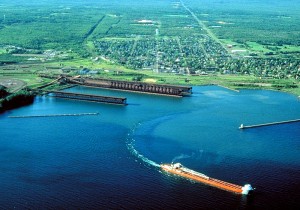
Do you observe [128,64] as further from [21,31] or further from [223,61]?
[21,31]

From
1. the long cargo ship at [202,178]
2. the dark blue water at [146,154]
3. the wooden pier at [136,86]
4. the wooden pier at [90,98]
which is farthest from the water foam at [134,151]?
the wooden pier at [136,86]

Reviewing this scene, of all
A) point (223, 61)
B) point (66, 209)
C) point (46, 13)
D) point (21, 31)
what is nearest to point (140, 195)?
point (66, 209)

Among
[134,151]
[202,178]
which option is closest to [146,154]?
[134,151]

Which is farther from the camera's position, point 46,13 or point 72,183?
point 46,13

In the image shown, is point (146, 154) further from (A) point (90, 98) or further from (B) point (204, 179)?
(A) point (90, 98)

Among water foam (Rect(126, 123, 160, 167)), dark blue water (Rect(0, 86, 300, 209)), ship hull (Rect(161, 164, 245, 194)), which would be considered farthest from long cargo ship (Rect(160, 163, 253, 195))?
water foam (Rect(126, 123, 160, 167))

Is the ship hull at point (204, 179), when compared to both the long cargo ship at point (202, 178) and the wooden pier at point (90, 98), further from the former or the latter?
the wooden pier at point (90, 98)

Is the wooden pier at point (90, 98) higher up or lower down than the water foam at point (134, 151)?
higher up
